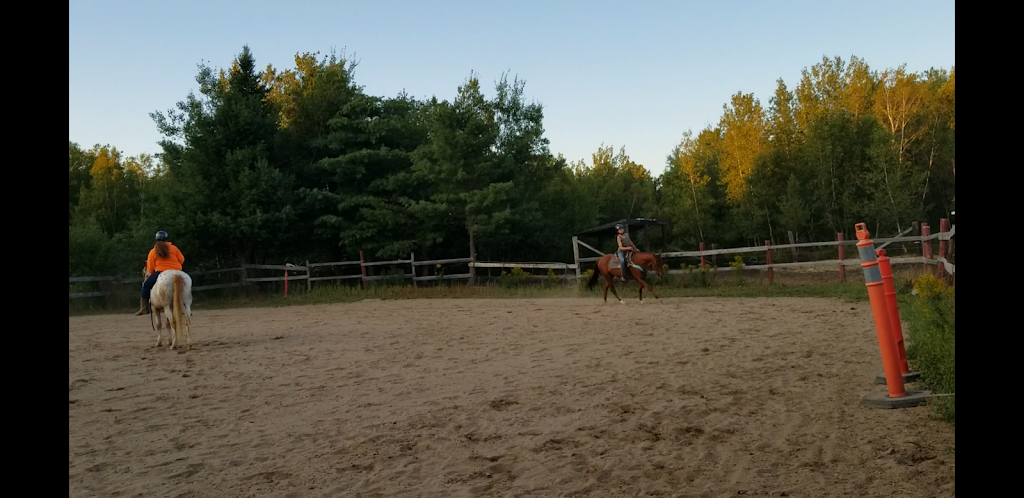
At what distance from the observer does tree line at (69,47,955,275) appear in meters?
27.4

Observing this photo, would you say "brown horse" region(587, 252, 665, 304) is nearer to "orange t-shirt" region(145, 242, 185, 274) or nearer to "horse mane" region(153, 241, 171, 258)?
"orange t-shirt" region(145, 242, 185, 274)

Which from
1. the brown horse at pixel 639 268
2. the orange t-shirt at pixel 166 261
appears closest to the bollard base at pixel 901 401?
the orange t-shirt at pixel 166 261

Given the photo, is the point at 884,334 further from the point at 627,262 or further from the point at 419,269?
the point at 419,269

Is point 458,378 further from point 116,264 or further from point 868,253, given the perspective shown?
point 116,264

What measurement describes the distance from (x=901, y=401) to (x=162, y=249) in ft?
32.5

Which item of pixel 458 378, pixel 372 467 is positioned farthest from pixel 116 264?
pixel 372 467

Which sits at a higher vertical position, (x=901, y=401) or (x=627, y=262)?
(x=627, y=262)

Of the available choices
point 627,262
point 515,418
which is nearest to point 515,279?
point 627,262

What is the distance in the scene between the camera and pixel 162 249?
36.3ft

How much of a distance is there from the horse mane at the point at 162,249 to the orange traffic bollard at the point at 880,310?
9.61m

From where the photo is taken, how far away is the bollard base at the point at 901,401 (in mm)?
5090

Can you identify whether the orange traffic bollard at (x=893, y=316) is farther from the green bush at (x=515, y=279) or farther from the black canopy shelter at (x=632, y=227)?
the green bush at (x=515, y=279)

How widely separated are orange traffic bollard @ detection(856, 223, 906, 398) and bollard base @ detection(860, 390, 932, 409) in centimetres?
8

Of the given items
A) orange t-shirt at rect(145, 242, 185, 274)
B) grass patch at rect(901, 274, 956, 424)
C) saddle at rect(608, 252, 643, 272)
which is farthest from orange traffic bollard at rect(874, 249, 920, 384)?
saddle at rect(608, 252, 643, 272)
